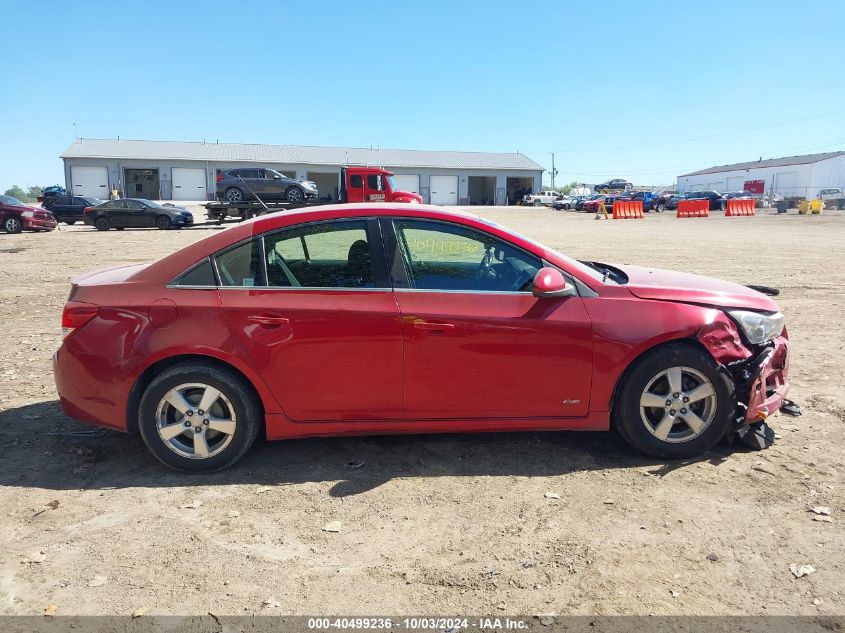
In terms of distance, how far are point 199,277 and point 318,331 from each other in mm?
865

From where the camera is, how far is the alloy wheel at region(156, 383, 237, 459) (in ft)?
12.9

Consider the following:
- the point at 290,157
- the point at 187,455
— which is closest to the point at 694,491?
the point at 187,455

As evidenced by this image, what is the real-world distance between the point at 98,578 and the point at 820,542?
3581 mm

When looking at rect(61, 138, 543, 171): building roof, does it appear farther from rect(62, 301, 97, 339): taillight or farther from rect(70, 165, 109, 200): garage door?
rect(62, 301, 97, 339): taillight

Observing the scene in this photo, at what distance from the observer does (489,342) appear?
394cm

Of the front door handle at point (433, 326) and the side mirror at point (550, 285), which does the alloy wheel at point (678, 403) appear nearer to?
the side mirror at point (550, 285)

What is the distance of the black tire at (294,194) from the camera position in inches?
1207

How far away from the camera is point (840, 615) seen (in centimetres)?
269

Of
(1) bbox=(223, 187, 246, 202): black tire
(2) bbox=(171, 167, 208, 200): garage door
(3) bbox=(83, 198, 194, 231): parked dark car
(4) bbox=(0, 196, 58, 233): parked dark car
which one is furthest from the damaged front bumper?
(2) bbox=(171, 167, 208, 200): garage door

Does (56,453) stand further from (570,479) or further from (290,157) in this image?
(290,157)

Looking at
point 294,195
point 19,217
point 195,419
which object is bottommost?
point 195,419

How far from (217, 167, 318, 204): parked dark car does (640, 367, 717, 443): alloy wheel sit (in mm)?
28159

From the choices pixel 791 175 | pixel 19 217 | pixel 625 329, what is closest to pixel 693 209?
pixel 19 217

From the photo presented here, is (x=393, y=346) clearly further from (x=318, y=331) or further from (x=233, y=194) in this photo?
(x=233, y=194)
